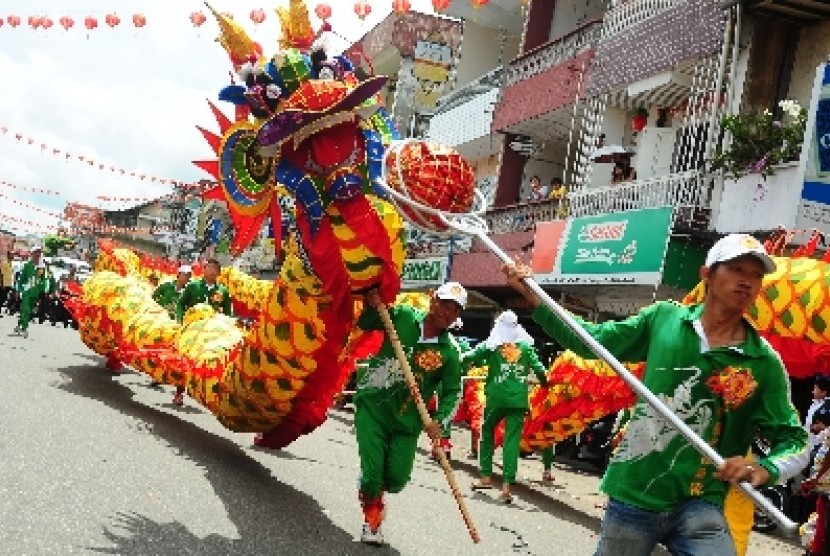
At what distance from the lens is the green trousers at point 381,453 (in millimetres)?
5910

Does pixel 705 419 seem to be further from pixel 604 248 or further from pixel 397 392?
pixel 604 248

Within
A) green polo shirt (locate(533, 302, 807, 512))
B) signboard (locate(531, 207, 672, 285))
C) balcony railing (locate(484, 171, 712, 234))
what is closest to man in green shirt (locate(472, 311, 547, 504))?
signboard (locate(531, 207, 672, 285))

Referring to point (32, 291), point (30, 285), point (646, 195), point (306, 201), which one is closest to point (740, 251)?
point (306, 201)

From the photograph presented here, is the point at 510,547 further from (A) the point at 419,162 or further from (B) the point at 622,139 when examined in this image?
(B) the point at 622,139

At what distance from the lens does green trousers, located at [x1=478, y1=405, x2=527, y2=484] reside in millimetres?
9250

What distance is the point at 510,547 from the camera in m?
6.60

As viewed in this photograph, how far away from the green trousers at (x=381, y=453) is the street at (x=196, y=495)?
0.33 meters

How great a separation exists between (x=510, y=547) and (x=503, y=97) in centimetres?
1555

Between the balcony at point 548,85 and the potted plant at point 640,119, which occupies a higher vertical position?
the balcony at point 548,85

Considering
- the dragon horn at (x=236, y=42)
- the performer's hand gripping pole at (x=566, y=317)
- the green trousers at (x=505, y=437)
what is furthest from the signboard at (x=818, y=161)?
the dragon horn at (x=236, y=42)

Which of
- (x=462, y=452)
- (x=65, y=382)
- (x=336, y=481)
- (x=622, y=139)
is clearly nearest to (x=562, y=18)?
(x=622, y=139)

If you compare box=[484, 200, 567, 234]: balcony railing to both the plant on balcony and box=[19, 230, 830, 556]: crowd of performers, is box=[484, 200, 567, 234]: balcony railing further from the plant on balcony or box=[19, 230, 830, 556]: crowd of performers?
box=[19, 230, 830, 556]: crowd of performers

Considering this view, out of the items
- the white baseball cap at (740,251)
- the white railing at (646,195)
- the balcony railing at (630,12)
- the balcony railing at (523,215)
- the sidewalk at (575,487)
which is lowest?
the sidewalk at (575,487)

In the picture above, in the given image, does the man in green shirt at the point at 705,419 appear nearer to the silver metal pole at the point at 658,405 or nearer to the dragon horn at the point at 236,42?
the silver metal pole at the point at 658,405
